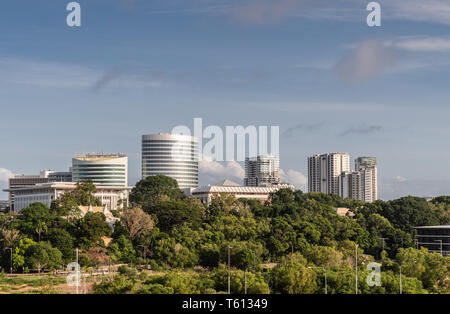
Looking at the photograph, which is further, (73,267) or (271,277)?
(73,267)

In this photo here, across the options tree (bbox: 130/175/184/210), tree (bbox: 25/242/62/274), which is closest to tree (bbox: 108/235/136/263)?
tree (bbox: 25/242/62/274)

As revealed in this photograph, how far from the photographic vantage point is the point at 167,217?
111m

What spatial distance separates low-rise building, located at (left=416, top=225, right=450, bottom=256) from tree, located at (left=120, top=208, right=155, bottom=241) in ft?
162

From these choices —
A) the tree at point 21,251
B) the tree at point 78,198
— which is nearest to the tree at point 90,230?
the tree at point 21,251

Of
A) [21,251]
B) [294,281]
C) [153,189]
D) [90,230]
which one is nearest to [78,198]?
[153,189]

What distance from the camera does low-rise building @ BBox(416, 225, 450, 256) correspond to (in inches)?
4525

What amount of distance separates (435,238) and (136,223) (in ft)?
173

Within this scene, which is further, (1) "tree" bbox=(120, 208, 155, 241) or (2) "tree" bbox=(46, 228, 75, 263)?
(1) "tree" bbox=(120, 208, 155, 241)

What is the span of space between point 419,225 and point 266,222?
39.3 metres

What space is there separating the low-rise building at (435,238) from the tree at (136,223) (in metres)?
49.4

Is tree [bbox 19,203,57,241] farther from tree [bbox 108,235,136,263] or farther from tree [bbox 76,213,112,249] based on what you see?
tree [bbox 108,235,136,263]

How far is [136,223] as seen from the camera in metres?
103
